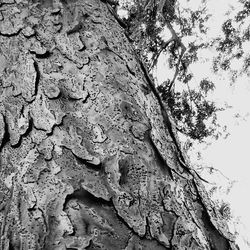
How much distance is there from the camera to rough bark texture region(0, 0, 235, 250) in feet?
2.03

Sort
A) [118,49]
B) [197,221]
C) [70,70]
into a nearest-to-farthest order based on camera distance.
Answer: [197,221]
[70,70]
[118,49]

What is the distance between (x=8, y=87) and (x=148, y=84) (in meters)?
0.31

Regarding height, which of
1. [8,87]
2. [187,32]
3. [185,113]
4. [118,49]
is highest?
[187,32]

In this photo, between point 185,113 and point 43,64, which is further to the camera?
point 185,113

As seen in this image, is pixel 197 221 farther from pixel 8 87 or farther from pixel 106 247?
pixel 8 87

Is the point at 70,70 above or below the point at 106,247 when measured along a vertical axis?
above

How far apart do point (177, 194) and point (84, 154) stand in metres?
0.18

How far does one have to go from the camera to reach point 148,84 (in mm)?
917

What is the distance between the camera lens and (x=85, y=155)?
2.23 ft

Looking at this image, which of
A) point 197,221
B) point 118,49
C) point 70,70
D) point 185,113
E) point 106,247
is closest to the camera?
point 106,247

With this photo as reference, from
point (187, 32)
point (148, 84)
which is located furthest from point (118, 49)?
point (187, 32)

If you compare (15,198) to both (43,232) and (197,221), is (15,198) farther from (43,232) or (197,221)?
(197,221)

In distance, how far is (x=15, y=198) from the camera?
2.12 feet

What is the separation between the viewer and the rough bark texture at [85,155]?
0.62 meters
